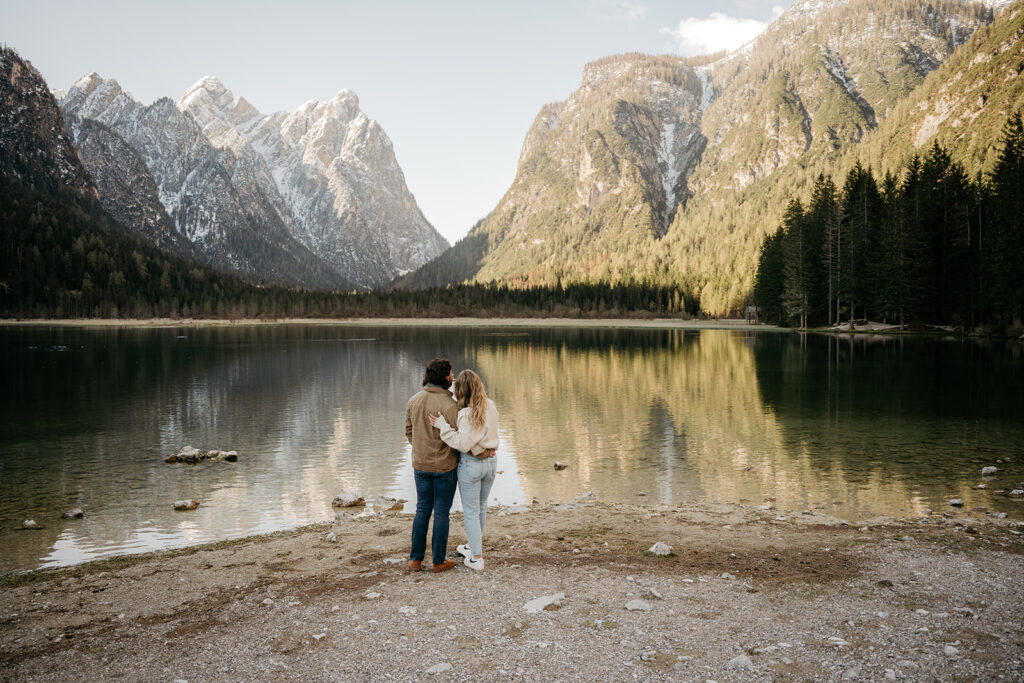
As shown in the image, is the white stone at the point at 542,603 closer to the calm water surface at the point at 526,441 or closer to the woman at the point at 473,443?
the woman at the point at 473,443

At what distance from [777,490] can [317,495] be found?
12355 mm

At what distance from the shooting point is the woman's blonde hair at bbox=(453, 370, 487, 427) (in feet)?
35.0

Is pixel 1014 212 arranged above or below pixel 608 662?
above

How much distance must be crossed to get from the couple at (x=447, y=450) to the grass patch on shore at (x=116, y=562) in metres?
4.15

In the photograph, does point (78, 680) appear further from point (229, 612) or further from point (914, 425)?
point (914, 425)

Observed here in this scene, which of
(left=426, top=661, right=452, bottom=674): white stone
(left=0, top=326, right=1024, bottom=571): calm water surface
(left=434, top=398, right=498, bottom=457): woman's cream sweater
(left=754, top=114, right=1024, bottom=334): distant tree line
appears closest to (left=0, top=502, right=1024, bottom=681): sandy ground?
(left=426, top=661, right=452, bottom=674): white stone

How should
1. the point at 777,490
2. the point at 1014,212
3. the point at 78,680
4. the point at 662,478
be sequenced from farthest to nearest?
the point at 1014,212
the point at 662,478
the point at 777,490
the point at 78,680

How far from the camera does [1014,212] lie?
6538cm

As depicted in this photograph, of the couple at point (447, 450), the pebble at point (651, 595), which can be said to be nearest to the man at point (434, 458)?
the couple at point (447, 450)

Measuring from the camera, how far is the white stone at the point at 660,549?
Result: 11414 mm

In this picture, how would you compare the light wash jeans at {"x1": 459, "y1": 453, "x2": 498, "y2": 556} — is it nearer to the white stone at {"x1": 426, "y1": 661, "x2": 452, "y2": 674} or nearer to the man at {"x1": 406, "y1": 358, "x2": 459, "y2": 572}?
the man at {"x1": 406, "y1": 358, "x2": 459, "y2": 572}

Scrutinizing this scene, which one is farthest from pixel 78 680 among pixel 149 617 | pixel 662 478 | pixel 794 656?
pixel 662 478

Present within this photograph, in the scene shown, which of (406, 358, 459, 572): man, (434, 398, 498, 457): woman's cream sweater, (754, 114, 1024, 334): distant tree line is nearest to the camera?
(434, 398, 498, 457): woman's cream sweater

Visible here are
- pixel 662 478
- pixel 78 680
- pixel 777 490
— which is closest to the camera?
pixel 78 680
